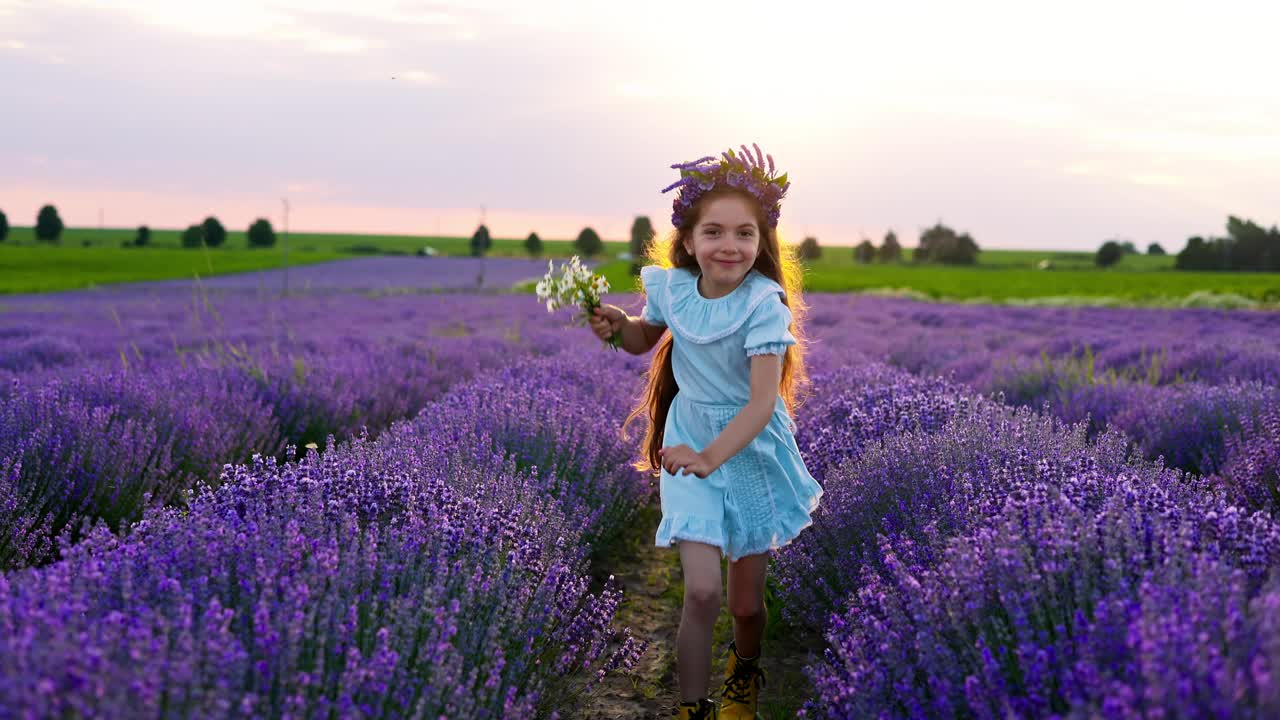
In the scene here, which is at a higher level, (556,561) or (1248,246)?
(1248,246)

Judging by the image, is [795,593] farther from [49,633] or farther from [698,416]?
[49,633]

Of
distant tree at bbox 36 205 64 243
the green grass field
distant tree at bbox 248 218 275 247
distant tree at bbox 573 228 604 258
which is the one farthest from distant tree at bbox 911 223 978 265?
distant tree at bbox 36 205 64 243

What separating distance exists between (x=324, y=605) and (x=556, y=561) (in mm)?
720

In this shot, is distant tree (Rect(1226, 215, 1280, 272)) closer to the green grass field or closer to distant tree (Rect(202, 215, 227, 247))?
the green grass field

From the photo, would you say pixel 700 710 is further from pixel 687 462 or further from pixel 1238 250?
pixel 1238 250

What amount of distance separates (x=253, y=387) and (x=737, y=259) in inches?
147

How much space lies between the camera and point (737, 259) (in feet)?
7.82

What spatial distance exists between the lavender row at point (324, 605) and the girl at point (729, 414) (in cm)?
32

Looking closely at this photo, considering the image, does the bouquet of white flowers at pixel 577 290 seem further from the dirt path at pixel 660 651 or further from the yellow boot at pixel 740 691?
→ the dirt path at pixel 660 651

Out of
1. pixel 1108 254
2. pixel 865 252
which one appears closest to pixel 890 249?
pixel 865 252

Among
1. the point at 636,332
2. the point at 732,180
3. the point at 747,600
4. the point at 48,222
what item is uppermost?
the point at 48,222

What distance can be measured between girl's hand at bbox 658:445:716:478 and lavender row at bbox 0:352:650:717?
0.41 meters

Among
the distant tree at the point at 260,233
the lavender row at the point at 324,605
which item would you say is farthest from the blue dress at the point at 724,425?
the distant tree at the point at 260,233

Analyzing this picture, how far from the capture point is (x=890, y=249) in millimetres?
78750
